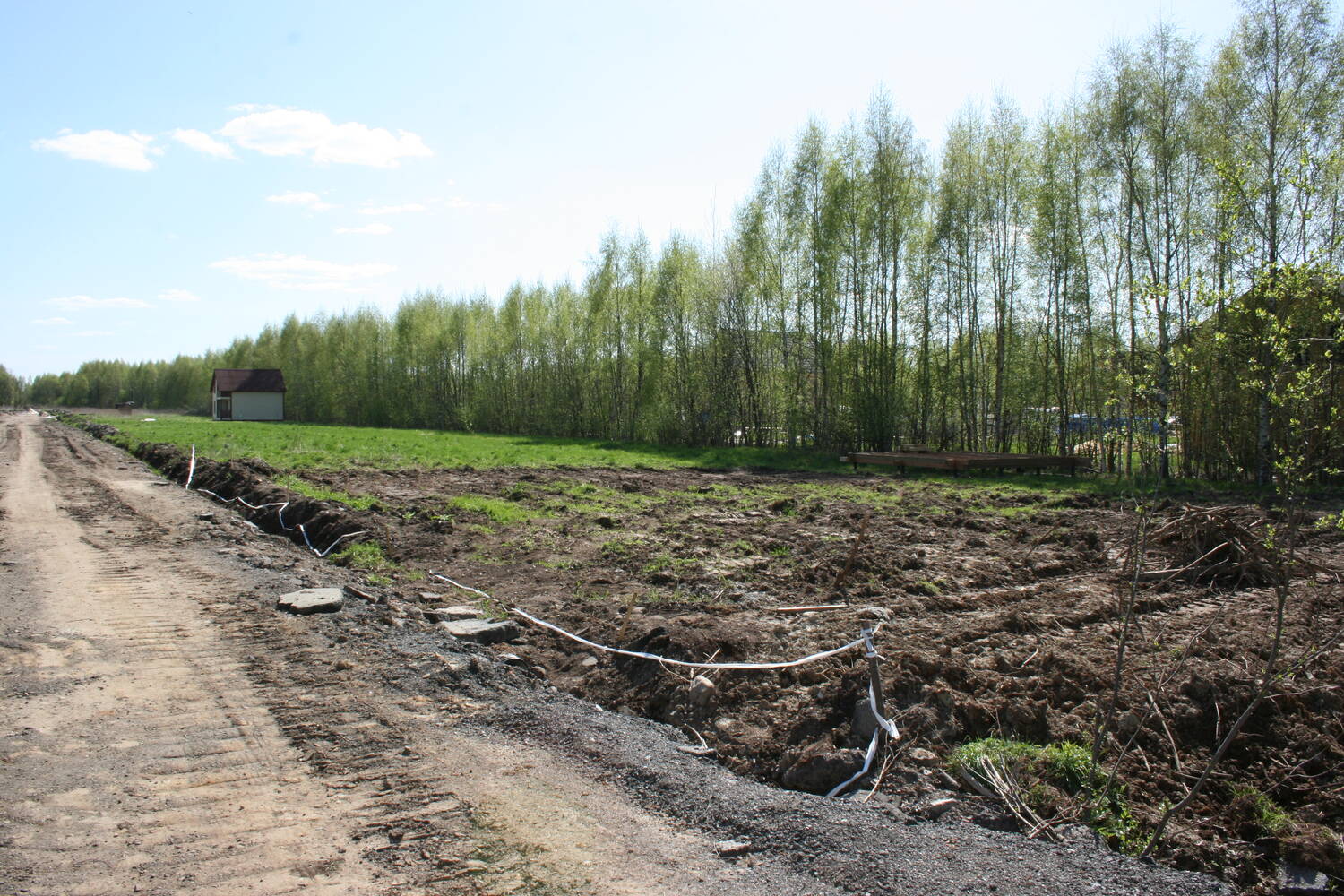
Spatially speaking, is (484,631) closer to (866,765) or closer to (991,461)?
(866,765)

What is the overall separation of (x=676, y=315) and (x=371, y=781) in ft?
105

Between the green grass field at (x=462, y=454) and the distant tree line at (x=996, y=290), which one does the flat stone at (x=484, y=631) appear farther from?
the green grass field at (x=462, y=454)

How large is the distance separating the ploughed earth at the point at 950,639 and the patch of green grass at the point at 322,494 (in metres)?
0.20

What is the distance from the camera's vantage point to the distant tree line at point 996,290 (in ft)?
48.2

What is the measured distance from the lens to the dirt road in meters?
3.30

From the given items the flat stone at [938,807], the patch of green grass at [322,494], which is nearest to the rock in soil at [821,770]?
the flat stone at [938,807]

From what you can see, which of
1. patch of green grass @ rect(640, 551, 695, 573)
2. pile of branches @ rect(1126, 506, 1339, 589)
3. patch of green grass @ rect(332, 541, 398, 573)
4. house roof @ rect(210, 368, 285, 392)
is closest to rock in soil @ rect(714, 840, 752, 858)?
patch of green grass @ rect(640, 551, 695, 573)

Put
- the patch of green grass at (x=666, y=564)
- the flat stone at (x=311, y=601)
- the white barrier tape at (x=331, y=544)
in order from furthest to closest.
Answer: the white barrier tape at (x=331, y=544), the patch of green grass at (x=666, y=564), the flat stone at (x=311, y=601)

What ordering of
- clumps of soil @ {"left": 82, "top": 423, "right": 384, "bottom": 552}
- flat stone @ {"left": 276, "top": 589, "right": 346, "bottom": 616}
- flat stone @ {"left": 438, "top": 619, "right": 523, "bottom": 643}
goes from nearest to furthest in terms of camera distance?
flat stone @ {"left": 438, "top": 619, "right": 523, "bottom": 643}
flat stone @ {"left": 276, "top": 589, "right": 346, "bottom": 616}
clumps of soil @ {"left": 82, "top": 423, "right": 384, "bottom": 552}

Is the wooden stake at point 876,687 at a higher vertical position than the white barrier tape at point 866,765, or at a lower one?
higher

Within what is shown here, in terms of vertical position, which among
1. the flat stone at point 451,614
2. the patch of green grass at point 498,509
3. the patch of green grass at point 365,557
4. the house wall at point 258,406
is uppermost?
the house wall at point 258,406

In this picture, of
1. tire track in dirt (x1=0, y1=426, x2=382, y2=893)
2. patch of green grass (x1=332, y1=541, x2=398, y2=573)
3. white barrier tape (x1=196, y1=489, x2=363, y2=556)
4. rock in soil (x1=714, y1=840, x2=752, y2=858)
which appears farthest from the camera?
white barrier tape (x1=196, y1=489, x2=363, y2=556)

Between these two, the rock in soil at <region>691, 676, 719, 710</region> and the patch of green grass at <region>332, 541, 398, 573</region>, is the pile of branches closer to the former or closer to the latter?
the rock in soil at <region>691, 676, 719, 710</region>

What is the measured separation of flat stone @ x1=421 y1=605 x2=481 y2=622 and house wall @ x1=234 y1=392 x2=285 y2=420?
7054 centimetres
